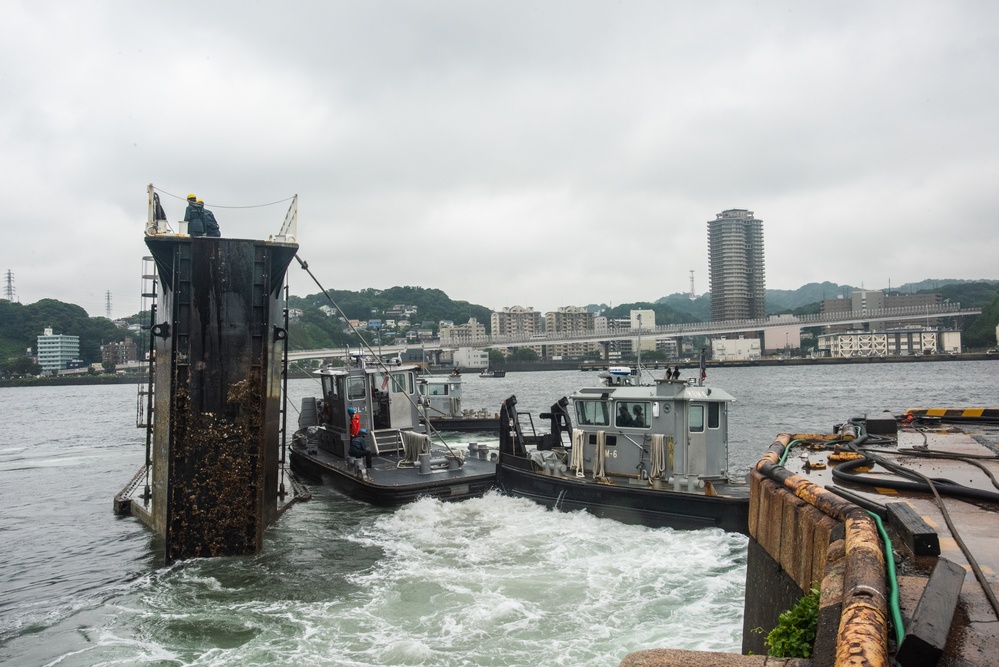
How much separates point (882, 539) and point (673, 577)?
30.2 feet

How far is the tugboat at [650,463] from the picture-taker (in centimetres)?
1497

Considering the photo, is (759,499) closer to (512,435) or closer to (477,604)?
(477,604)

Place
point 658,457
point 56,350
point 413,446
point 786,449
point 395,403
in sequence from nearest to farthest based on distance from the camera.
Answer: point 786,449
point 658,457
point 413,446
point 395,403
point 56,350

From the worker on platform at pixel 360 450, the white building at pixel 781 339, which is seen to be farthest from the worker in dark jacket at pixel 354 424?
the white building at pixel 781 339

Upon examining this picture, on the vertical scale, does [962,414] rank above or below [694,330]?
below

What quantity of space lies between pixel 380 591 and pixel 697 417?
26.2 feet

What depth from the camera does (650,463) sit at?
1602 cm

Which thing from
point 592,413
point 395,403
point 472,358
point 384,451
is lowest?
point 472,358

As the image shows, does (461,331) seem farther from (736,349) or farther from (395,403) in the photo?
(395,403)

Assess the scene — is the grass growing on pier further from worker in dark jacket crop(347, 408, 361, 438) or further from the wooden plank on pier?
worker in dark jacket crop(347, 408, 361, 438)

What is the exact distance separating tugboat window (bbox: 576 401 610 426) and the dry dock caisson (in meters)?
7.90

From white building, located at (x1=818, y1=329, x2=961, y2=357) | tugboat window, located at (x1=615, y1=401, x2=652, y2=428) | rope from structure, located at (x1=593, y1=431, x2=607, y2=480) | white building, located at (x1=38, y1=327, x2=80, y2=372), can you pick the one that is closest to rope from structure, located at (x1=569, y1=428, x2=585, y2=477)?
rope from structure, located at (x1=593, y1=431, x2=607, y2=480)

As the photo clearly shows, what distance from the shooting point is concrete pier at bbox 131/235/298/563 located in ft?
41.2

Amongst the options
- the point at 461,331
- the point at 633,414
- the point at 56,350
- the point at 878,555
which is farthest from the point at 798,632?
the point at 56,350
